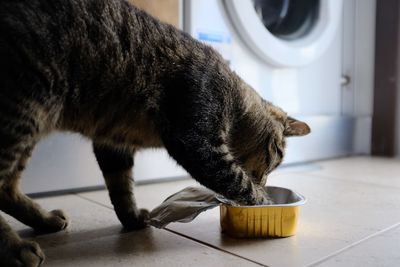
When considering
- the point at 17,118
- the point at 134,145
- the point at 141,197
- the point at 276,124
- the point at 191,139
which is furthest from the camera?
the point at 141,197

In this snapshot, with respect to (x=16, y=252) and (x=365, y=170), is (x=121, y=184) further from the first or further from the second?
(x=365, y=170)

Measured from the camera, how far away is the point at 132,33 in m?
1.16

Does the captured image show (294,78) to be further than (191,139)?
Yes

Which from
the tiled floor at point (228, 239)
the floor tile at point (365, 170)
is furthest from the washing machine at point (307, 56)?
the tiled floor at point (228, 239)

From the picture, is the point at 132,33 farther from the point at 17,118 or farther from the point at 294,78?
the point at 294,78

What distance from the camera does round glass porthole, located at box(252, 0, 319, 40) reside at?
2449 millimetres

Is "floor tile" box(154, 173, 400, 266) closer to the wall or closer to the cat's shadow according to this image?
the cat's shadow

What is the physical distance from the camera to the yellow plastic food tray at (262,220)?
1.14 m

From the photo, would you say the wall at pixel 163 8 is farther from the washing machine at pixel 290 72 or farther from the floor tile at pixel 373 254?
the floor tile at pixel 373 254

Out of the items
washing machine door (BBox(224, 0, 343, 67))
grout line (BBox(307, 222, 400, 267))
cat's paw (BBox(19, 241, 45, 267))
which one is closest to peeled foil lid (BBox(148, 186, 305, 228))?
grout line (BBox(307, 222, 400, 267))

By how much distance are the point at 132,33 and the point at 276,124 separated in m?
0.58

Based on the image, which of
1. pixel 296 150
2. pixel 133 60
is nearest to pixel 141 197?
pixel 133 60

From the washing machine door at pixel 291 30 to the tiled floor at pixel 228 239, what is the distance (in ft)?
2.59

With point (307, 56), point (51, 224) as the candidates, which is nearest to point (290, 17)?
point (307, 56)
